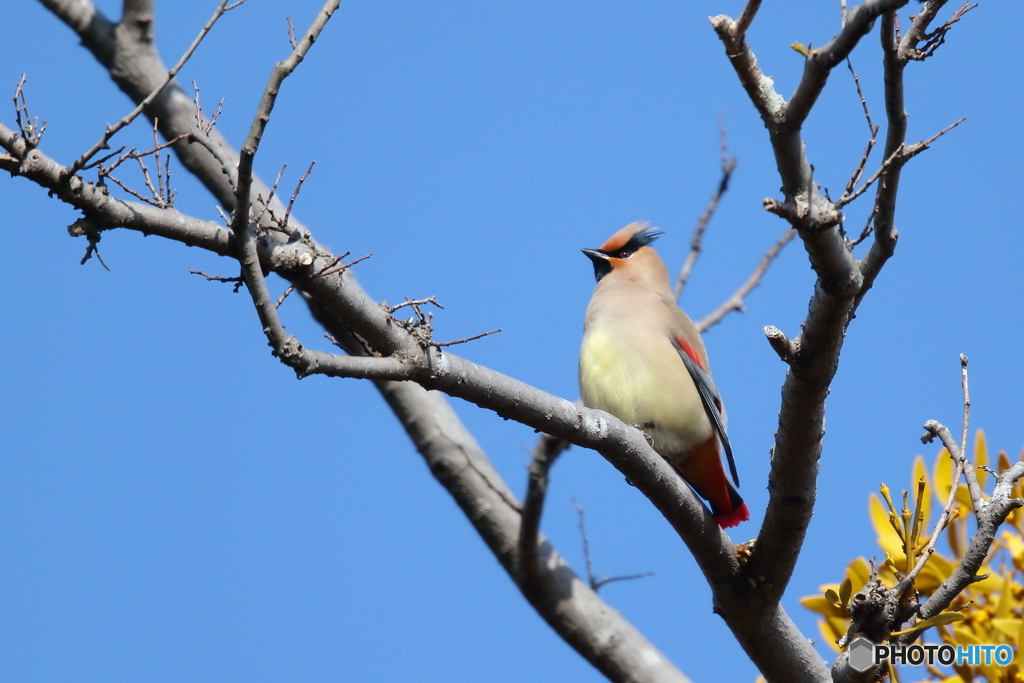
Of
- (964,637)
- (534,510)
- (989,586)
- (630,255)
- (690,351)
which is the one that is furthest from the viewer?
(630,255)

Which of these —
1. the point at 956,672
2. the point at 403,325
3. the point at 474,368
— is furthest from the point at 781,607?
the point at 403,325

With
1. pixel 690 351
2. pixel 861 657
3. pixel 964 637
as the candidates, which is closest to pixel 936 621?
pixel 861 657

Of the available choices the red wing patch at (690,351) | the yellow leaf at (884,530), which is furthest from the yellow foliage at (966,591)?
the red wing patch at (690,351)

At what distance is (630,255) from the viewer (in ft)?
16.4

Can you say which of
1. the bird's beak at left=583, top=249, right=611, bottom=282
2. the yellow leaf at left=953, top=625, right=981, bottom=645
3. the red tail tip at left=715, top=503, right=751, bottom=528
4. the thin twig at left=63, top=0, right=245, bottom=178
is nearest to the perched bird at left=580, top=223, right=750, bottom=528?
the red tail tip at left=715, top=503, right=751, bottom=528

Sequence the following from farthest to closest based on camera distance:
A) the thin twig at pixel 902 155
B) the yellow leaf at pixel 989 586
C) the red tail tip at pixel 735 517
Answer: the red tail tip at pixel 735 517, the yellow leaf at pixel 989 586, the thin twig at pixel 902 155

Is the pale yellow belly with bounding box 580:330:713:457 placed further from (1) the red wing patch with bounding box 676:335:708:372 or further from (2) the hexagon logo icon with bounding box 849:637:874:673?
(2) the hexagon logo icon with bounding box 849:637:874:673

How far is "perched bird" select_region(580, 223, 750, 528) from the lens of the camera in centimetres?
406

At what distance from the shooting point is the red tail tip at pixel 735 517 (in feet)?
13.2

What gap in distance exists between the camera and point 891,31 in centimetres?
212

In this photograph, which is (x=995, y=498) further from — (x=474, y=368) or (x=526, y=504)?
(x=526, y=504)

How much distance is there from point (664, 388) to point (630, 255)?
1096 millimetres

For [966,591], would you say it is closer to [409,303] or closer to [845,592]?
[845,592]

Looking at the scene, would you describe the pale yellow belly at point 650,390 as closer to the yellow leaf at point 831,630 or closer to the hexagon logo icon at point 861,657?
the yellow leaf at point 831,630
